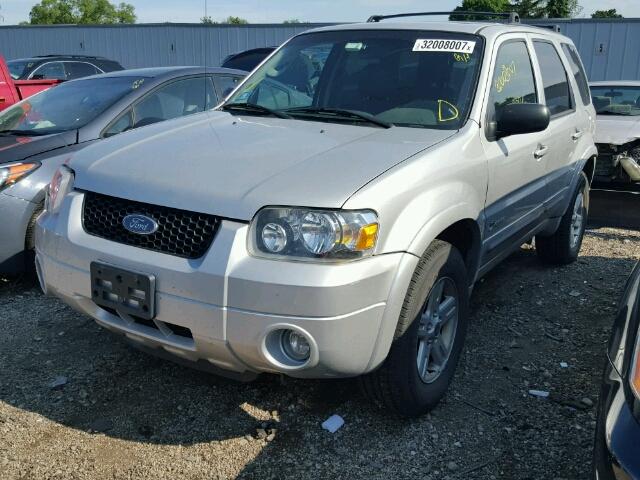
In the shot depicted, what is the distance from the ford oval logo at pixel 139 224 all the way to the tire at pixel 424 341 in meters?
1.11

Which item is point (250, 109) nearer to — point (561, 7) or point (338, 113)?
point (338, 113)

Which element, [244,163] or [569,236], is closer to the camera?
[244,163]

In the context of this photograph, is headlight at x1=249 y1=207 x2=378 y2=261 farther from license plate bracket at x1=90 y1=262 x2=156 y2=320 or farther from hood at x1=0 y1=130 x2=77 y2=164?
hood at x1=0 y1=130 x2=77 y2=164

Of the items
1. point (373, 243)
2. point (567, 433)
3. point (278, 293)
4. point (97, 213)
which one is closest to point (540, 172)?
point (567, 433)

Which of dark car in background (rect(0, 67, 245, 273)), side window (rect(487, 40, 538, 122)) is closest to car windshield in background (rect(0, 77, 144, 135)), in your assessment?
dark car in background (rect(0, 67, 245, 273))

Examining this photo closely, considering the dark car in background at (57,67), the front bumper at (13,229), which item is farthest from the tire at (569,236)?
the dark car in background at (57,67)

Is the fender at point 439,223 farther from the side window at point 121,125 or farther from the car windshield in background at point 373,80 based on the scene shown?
the side window at point 121,125

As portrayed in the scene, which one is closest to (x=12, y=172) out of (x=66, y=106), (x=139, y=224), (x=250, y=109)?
(x=66, y=106)

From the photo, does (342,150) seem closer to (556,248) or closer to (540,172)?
(540,172)

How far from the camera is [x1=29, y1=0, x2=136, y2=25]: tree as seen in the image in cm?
6275

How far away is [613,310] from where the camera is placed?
4527mm

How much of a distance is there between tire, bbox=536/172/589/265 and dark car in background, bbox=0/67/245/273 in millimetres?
3250

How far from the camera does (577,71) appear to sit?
Answer: 17.0ft

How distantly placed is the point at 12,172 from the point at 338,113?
2.43 meters
